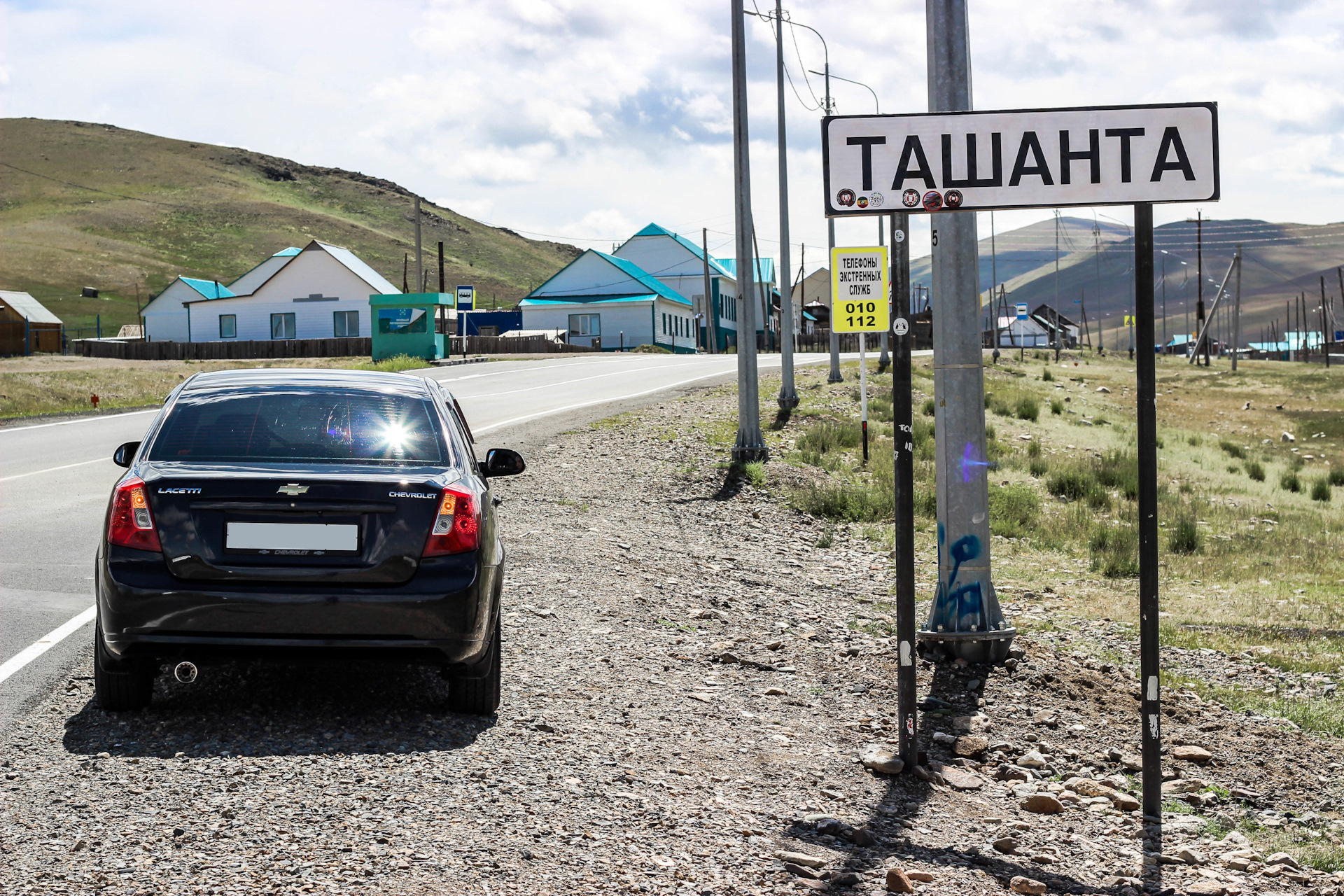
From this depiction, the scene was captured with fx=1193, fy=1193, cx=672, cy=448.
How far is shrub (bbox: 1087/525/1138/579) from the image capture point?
38.3 feet

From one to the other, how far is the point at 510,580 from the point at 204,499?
4.12m

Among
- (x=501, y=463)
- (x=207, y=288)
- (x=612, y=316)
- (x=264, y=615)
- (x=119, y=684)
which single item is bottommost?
(x=119, y=684)

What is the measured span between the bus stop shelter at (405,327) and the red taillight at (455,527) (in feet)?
137

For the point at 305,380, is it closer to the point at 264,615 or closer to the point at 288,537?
the point at 288,537

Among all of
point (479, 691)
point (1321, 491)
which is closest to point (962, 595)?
point (479, 691)

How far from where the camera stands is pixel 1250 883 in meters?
4.63

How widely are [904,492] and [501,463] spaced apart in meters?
2.39

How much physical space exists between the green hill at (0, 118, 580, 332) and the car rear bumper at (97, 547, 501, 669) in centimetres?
11226

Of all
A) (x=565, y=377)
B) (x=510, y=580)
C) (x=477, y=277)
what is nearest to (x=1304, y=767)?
(x=510, y=580)

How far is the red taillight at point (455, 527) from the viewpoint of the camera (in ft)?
16.6

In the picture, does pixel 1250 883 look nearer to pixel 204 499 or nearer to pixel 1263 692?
pixel 1263 692

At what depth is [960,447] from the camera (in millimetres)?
7348

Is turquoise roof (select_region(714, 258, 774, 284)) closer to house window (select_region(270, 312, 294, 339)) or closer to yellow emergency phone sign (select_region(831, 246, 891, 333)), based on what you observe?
house window (select_region(270, 312, 294, 339))

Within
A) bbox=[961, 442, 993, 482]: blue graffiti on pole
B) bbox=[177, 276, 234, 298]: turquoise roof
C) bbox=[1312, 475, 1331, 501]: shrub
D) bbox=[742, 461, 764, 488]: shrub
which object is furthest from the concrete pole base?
bbox=[177, 276, 234, 298]: turquoise roof
